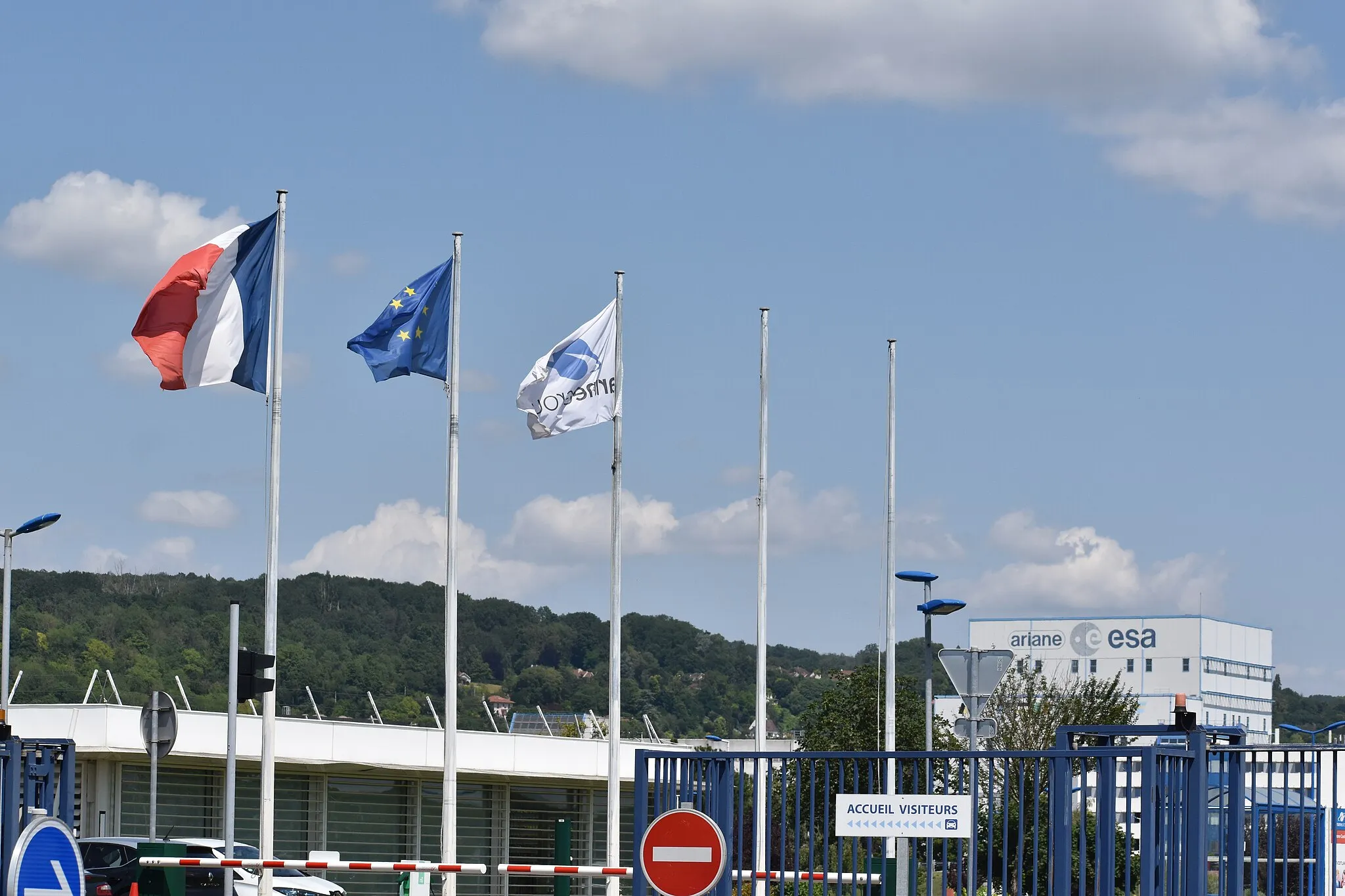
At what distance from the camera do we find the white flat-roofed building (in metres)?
144

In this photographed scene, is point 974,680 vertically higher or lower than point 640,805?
higher

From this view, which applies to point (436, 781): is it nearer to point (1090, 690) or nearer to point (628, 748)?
point (628, 748)

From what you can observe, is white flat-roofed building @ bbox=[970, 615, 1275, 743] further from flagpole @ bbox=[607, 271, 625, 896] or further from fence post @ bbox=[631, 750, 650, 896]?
fence post @ bbox=[631, 750, 650, 896]

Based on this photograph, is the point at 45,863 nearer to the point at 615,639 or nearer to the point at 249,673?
the point at 249,673

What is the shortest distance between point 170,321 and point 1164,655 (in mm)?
130126

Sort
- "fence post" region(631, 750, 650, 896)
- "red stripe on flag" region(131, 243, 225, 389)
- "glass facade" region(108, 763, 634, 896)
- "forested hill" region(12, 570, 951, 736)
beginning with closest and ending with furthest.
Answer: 1. "fence post" region(631, 750, 650, 896)
2. "red stripe on flag" region(131, 243, 225, 389)
3. "glass facade" region(108, 763, 634, 896)
4. "forested hill" region(12, 570, 951, 736)

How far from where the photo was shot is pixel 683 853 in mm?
12906

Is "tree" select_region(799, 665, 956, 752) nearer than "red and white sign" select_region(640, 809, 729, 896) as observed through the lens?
No

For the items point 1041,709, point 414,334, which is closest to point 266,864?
point 414,334

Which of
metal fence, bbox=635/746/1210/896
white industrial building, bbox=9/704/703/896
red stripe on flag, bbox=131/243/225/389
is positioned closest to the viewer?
metal fence, bbox=635/746/1210/896

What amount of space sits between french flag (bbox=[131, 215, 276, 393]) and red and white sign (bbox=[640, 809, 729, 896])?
14095mm

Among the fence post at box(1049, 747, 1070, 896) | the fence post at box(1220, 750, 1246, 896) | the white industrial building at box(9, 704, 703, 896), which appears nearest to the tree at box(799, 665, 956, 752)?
the white industrial building at box(9, 704, 703, 896)

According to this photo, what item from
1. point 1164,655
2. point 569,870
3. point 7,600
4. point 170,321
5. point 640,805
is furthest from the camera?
point 1164,655

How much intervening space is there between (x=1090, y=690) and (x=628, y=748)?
15497 mm
